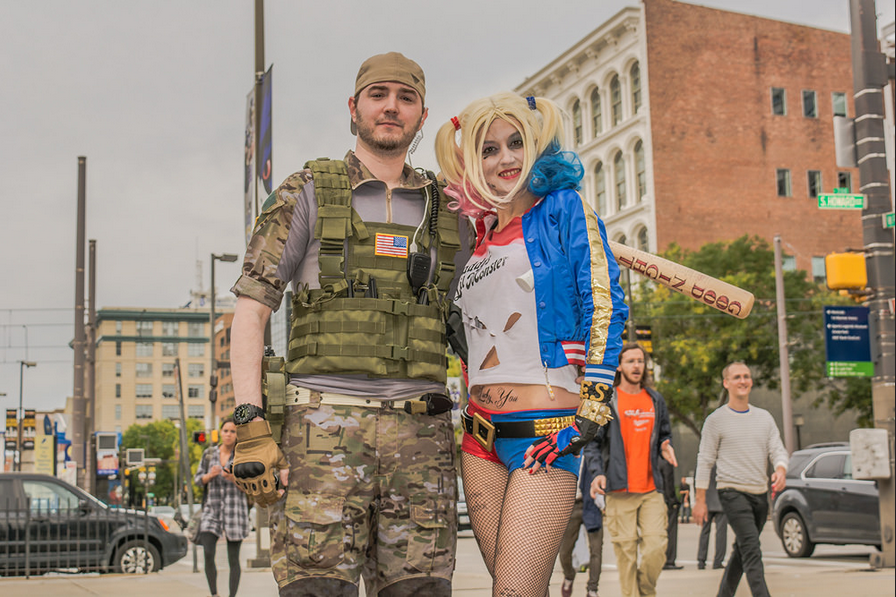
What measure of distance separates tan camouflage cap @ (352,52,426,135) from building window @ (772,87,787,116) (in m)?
51.0

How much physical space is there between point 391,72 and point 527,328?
3.48 ft

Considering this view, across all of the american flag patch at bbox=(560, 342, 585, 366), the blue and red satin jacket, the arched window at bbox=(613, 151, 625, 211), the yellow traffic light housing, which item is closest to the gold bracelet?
the blue and red satin jacket

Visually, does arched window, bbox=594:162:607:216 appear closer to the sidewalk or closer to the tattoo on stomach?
the sidewalk

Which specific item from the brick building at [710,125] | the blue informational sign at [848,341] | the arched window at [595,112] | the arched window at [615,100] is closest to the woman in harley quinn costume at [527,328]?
the blue informational sign at [848,341]

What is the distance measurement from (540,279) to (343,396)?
85 centimetres

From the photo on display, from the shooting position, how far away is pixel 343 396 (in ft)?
12.3

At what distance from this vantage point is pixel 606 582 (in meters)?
12.1

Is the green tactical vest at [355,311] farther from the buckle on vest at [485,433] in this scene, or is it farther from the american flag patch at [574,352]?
the american flag patch at [574,352]

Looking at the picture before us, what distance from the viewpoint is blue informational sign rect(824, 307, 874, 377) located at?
44.8ft

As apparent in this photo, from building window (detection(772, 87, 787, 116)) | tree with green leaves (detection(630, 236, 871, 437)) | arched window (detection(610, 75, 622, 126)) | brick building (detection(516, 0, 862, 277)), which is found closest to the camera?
tree with green leaves (detection(630, 236, 871, 437))

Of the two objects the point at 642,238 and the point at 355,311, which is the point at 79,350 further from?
the point at 642,238

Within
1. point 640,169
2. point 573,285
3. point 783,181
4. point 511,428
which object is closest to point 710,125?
point 640,169

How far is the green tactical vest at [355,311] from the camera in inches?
147

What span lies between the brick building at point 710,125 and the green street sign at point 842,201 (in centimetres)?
3455
